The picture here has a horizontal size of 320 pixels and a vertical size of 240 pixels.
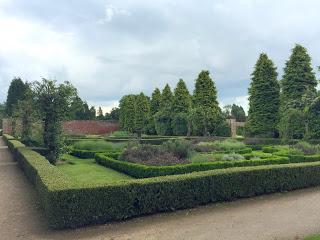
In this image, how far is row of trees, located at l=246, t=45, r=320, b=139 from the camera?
2750 cm

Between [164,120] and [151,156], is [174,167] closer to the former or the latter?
[151,156]

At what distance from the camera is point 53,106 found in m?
18.0

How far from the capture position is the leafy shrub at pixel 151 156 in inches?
560

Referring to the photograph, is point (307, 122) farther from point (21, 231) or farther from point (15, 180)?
point (21, 231)

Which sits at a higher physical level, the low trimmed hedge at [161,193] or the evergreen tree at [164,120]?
the evergreen tree at [164,120]

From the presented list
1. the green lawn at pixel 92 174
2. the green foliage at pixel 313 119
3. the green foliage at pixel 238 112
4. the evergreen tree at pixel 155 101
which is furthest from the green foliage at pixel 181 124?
the green foliage at pixel 238 112

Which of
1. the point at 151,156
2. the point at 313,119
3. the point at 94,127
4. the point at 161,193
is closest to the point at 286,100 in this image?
the point at 313,119

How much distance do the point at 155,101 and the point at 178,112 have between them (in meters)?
8.69

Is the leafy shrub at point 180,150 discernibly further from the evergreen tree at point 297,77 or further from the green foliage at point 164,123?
the green foliage at point 164,123

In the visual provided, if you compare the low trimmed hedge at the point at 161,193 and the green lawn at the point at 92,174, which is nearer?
the low trimmed hedge at the point at 161,193

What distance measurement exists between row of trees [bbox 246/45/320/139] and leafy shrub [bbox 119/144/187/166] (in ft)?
47.4

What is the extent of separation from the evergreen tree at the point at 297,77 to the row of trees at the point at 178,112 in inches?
312

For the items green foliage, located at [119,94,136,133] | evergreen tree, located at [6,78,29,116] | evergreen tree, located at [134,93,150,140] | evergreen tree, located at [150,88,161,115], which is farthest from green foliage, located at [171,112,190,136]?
evergreen tree, located at [6,78,29,116]

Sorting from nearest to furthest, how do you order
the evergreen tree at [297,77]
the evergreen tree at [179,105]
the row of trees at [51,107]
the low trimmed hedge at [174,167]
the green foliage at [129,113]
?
the low trimmed hedge at [174,167] < the row of trees at [51,107] < the evergreen tree at [297,77] < the evergreen tree at [179,105] < the green foliage at [129,113]
